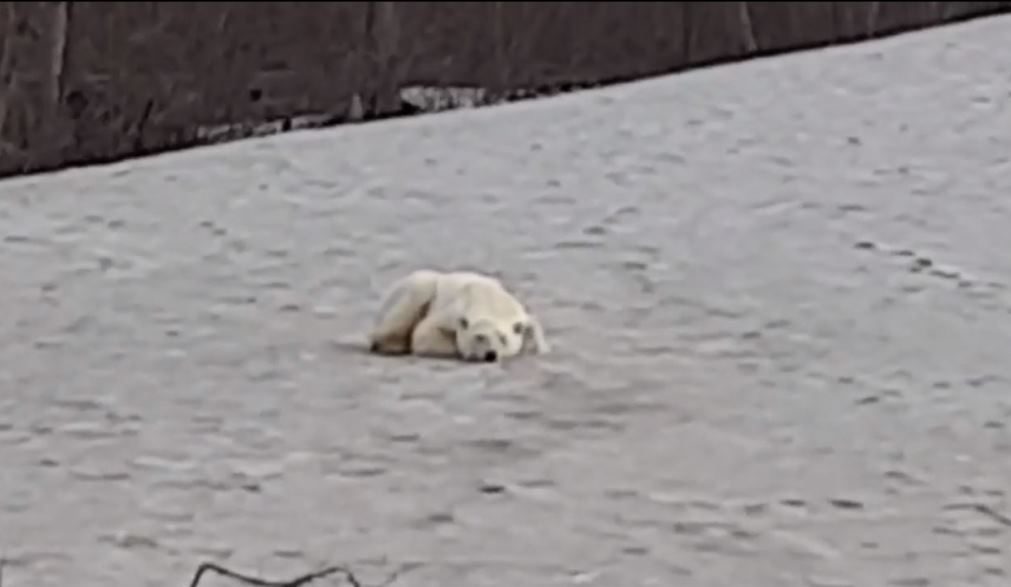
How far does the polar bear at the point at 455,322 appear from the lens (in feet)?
4.34

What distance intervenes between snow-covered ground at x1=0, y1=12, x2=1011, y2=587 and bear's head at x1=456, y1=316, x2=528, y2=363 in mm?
26

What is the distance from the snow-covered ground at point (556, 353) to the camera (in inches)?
40.4

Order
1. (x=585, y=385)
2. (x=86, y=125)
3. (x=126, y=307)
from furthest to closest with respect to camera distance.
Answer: (x=86, y=125), (x=126, y=307), (x=585, y=385)

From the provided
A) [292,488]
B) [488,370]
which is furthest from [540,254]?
[292,488]

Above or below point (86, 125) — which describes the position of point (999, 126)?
above

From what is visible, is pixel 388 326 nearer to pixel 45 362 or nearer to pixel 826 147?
pixel 45 362

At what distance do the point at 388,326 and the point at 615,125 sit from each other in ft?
2.08

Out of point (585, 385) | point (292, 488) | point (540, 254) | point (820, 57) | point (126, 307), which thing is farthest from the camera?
point (820, 57)

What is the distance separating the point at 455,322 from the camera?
1.33 m

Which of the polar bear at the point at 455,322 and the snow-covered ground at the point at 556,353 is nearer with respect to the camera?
the snow-covered ground at the point at 556,353

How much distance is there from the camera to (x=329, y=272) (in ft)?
5.02

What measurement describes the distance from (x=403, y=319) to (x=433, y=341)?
3 cm

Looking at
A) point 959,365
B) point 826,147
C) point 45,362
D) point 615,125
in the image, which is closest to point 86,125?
point 615,125

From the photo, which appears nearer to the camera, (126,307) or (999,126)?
(126,307)
